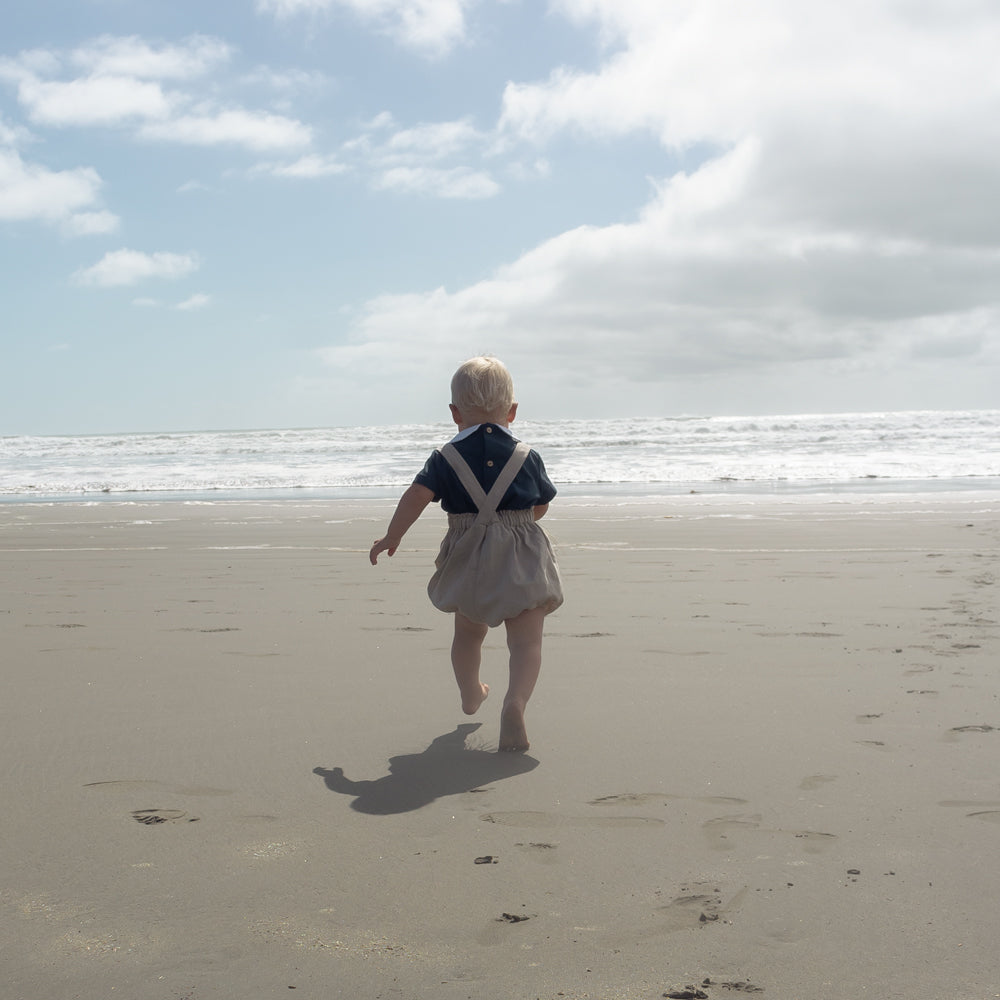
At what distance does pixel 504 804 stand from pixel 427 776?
0.31 metres

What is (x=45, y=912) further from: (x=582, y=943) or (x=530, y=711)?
(x=530, y=711)

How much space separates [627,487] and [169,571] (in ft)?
34.2

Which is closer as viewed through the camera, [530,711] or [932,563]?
[530,711]

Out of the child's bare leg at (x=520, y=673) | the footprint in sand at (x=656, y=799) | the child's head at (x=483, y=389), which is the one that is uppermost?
the child's head at (x=483, y=389)

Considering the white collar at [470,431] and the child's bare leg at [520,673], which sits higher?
the white collar at [470,431]

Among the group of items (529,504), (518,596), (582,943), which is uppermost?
(529,504)

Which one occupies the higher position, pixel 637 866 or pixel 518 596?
pixel 518 596

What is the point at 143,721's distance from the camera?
316 cm

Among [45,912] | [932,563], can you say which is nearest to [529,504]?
[45,912]

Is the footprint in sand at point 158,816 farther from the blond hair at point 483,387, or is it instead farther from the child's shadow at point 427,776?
the blond hair at point 483,387

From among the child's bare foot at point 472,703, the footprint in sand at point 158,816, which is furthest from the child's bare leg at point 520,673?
the footprint in sand at point 158,816

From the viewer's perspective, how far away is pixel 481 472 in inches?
120

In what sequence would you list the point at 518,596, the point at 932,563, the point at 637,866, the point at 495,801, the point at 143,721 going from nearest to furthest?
the point at 637,866, the point at 495,801, the point at 518,596, the point at 143,721, the point at 932,563

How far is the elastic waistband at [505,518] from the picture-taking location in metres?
3.05
